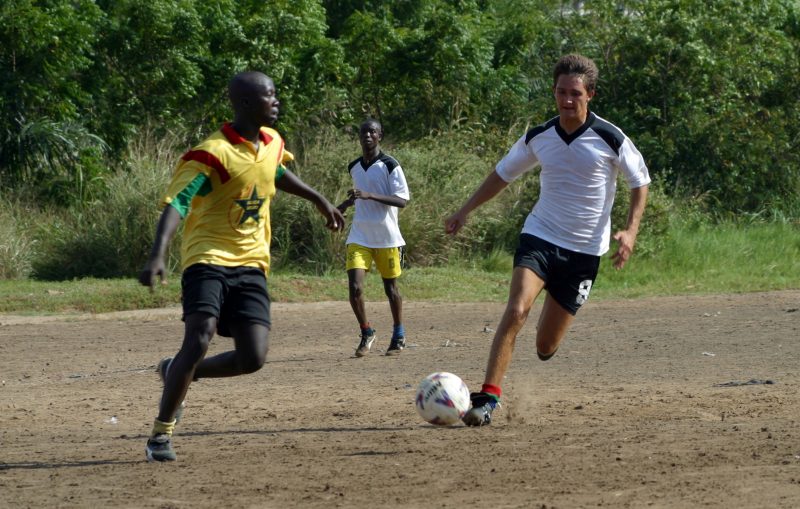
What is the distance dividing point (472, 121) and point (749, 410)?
16.0m

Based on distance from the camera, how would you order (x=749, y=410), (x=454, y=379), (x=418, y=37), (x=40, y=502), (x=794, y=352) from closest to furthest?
(x=40, y=502) < (x=454, y=379) < (x=749, y=410) < (x=794, y=352) < (x=418, y=37)

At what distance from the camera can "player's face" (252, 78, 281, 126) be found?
5.98m

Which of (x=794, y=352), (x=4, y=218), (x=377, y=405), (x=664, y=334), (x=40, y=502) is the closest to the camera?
(x=40, y=502)

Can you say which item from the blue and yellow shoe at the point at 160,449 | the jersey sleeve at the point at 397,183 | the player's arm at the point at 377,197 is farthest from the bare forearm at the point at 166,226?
the jersey sleeve at the point at 397,183

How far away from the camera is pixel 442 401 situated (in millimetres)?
6469

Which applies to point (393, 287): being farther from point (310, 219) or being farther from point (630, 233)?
point (310, 219)

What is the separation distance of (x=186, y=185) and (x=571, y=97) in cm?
231

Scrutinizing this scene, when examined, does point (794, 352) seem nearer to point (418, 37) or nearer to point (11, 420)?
point (11, 420)

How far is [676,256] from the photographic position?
60.6ft

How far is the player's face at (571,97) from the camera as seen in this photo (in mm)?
6844

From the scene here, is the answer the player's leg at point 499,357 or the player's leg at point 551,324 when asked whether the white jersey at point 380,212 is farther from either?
the player's leg at point 499,357

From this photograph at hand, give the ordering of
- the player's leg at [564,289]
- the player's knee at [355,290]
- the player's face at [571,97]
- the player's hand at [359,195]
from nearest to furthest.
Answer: the player's face at [571,97] → the player's leg at [564,289] → the player's hand at [359,195] → the player's knee at [355,290]

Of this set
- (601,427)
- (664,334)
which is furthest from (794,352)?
(601,427)

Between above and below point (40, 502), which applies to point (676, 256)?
below
